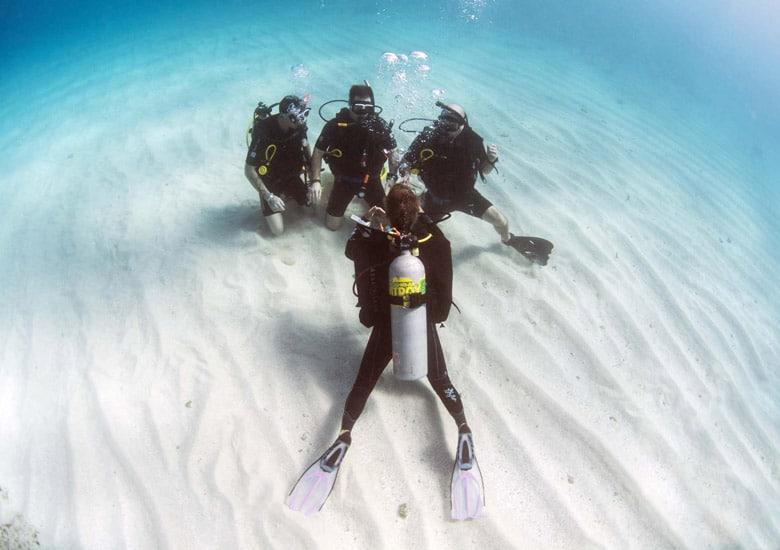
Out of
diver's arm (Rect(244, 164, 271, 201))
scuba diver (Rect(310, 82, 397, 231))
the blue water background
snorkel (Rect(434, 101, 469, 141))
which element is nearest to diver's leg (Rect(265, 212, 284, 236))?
diver's arm (Rect(244, 164, 271, 201))

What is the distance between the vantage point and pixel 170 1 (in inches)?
1438

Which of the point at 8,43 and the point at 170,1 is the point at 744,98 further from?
the point at 8,43

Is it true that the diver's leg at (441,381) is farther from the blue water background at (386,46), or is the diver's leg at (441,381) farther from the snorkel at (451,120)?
the blue water background at (386,46)

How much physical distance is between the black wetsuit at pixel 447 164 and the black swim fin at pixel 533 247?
0.79 meters

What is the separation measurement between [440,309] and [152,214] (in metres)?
4.99

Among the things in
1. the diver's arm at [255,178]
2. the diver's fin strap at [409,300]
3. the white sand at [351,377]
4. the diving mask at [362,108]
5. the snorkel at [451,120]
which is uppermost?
the diving mask at [362,108]

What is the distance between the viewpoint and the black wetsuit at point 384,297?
9.95 feet

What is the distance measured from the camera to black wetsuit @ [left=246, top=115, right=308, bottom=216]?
187 inches

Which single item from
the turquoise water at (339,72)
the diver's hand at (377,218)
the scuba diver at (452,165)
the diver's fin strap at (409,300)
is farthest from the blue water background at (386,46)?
the diver's fin strap at (409,300)

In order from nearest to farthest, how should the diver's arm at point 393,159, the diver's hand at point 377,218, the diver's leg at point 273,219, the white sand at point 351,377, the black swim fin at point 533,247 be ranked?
the white sand at point 351,377
the diver's hand at point 377,218
the diver's arm at point 393,159
the diver's leg at point 273,219
the black swim fin at point 533,247

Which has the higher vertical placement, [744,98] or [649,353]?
[649,353]

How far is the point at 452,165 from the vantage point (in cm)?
479

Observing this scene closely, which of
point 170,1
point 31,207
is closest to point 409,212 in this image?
point 31,207

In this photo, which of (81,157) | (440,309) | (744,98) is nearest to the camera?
(440,309)
